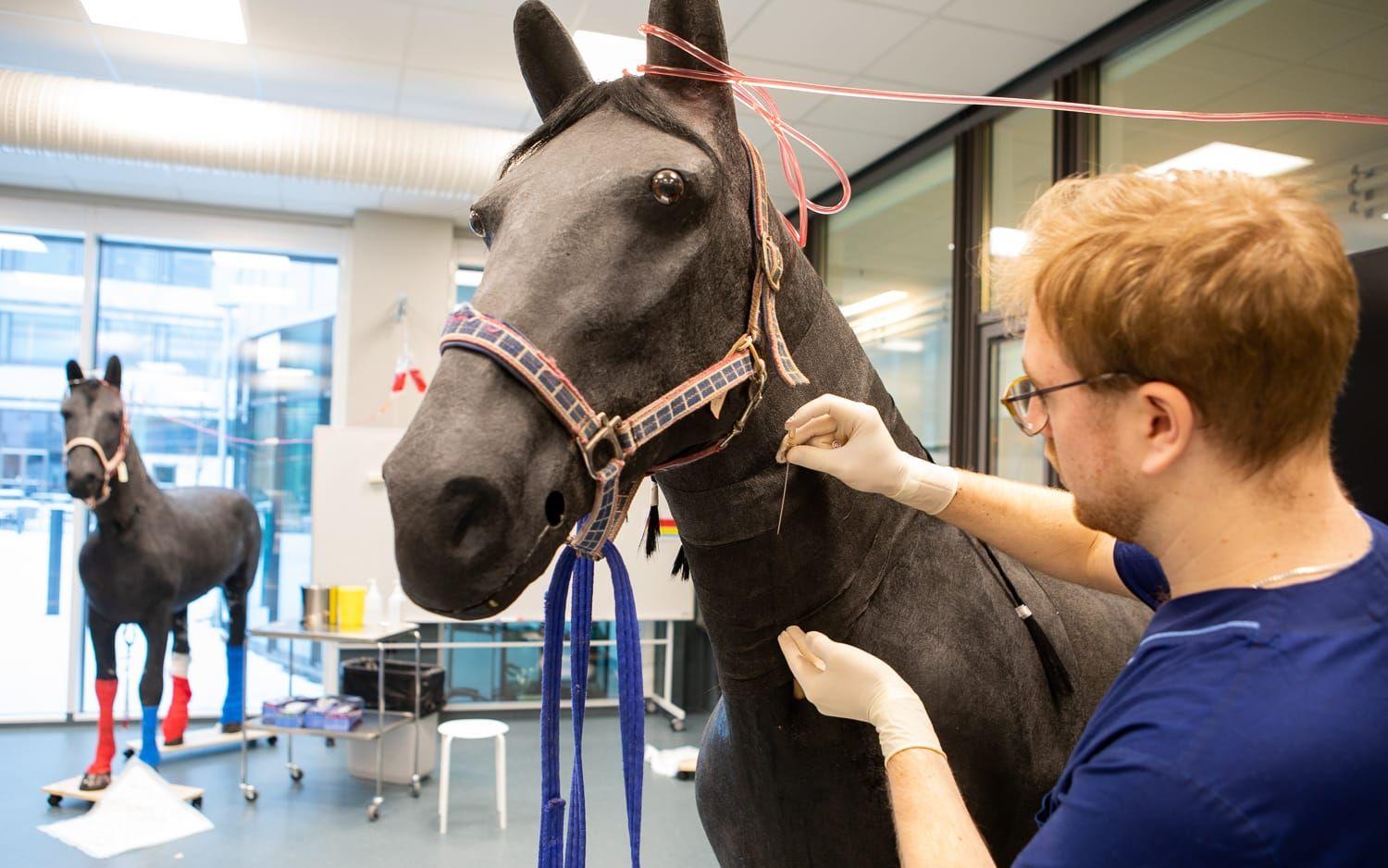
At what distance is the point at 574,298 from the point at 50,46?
15.3 ft

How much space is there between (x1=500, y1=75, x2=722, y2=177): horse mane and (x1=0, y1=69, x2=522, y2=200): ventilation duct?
10.4 ft

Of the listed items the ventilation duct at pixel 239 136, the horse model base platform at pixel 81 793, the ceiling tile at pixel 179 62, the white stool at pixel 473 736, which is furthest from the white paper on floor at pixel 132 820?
the ceiling tile at pixel 179 62

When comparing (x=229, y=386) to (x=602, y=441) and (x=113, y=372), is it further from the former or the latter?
(x=602, y=441)

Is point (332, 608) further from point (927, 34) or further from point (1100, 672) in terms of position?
point (1100, 672)

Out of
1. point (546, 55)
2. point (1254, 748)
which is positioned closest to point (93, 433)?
point (546, 55)

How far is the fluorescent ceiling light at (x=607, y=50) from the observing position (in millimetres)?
3754

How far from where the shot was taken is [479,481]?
0.63 m

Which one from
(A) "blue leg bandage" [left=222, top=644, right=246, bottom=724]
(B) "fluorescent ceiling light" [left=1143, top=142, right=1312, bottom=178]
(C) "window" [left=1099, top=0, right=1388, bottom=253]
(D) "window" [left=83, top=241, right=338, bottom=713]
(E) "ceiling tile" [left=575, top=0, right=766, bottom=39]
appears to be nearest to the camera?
(C) "window" [left=1099, top=0, right=1388, bottom=253]

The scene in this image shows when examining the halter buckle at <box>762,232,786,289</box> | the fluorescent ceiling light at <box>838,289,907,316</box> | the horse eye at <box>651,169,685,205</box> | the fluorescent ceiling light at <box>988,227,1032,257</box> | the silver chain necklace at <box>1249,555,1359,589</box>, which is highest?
the fluorescent ceiling light at <box>988,227,1032,257</box>

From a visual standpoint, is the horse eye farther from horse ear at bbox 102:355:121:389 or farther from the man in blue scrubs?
horse ear at bbox 102:355:121:389

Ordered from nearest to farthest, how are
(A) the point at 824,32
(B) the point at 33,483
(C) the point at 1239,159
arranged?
(C) the point at 1239,159 < (A) the point at 824,32 < (B) the point at 33,483

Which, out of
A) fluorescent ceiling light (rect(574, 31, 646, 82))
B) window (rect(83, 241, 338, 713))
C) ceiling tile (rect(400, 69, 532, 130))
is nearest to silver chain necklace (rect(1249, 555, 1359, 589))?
fluorescent ceiling light (rect(574, 31, 646, 82))

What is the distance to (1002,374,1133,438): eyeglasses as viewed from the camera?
0.73m

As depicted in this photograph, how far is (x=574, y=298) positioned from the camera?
2.45 ft
